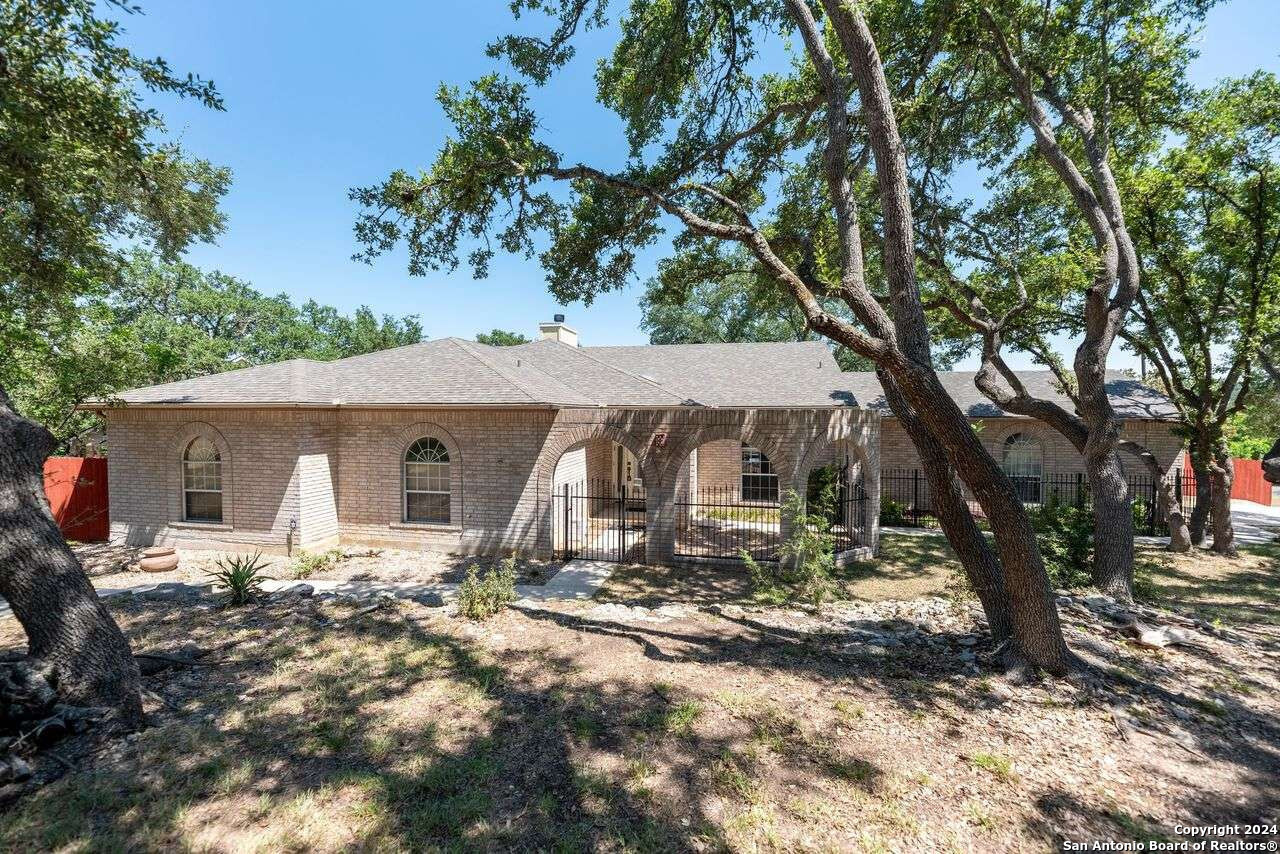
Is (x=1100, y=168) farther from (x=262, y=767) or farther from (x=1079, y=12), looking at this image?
(x=262, y=767)

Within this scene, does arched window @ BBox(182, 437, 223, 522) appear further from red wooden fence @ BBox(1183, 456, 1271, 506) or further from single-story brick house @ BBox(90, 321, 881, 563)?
red wooden fence @ BBox(1183, 456, 1271, 506)

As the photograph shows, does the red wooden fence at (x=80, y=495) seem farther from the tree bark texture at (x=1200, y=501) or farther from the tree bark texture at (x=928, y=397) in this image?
the tree bark texture at (x=1200, y=501)

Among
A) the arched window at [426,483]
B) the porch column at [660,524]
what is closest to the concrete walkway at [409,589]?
the porch column at [660,524]

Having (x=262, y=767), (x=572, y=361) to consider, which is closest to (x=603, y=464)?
(x=572, y=361)

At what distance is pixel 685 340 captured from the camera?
43.2 metres

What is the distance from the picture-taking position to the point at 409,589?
31.4 ft

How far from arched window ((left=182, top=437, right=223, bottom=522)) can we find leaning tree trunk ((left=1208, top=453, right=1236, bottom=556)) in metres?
23.1

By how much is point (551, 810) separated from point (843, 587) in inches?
296

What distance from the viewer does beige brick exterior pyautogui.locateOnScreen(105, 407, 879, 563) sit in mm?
11359

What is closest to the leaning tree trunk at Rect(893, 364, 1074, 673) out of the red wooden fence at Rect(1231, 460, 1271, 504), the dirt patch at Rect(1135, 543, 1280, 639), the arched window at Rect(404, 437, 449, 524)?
the dirt patch at Rect(1135, 543, 1280, 639)

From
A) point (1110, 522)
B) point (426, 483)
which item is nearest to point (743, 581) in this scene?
point (1110, 522)

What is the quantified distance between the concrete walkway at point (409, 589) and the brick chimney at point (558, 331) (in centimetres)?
1234

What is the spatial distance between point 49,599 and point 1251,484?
119 feet

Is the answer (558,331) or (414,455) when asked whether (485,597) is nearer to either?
(414,455)
